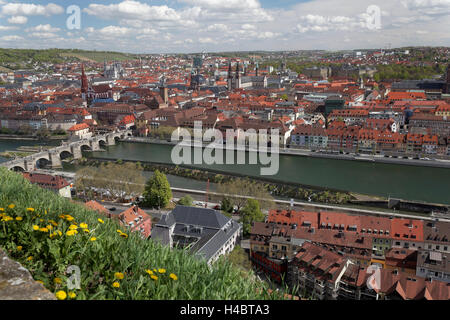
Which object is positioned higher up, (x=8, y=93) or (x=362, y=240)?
(x=8, y=93)

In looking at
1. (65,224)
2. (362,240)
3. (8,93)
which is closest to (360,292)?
(362,240)

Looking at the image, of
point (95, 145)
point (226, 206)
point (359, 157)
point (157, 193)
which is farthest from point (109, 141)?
point (359, 157)

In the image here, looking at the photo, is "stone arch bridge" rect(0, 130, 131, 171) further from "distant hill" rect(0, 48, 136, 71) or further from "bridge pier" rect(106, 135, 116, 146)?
"distant hill" rect(0, 48, 136, 71)

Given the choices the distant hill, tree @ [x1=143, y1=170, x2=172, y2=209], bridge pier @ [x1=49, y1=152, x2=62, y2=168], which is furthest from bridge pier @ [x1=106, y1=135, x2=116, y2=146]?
the distant hill

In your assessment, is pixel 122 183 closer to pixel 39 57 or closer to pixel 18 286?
pixel 18 286

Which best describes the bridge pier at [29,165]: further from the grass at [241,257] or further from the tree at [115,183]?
the grass at [241,257]
